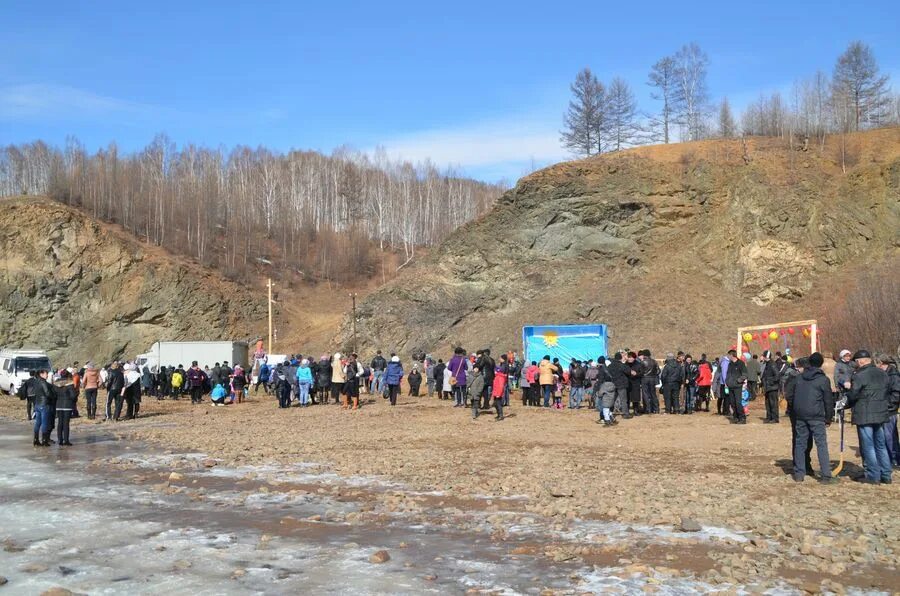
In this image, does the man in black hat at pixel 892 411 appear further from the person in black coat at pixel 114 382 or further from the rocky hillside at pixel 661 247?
the rocky hillside at pixel 661 247

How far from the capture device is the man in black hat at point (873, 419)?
10.5 meters

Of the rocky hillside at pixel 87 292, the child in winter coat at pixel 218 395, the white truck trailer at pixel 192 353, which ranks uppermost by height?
the rocky hillside at pixel 87 292

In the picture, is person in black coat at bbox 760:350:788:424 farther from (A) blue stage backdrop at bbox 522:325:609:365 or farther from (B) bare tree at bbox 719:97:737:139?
(B) bare tree at bbox 719:97:737:139

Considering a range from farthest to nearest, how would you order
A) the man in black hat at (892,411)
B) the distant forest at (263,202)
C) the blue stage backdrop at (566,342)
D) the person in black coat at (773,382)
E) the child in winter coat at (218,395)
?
the distant forest at (263,202) → the blue stage backdrop at (566,342) → the child in winter coat at (218,395) → the person in black coat at (773,382) → the man in black hat at (892,411)

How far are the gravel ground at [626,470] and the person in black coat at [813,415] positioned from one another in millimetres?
281

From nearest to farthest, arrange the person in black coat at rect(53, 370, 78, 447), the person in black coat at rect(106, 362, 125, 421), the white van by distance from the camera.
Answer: the person in black coat at rect(53, 370, 78, 447) → the person in black coat at rect(106, 362, 125, 421) → the white van

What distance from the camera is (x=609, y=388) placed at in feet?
61.9

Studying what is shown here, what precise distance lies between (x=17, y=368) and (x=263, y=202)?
5616cm

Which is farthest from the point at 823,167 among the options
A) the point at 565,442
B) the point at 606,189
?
the point at 565,442

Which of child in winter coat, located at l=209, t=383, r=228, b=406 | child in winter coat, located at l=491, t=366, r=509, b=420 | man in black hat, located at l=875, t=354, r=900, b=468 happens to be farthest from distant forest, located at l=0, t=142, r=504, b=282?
man in black hat, located at l=875, t=354, r=900, b=468

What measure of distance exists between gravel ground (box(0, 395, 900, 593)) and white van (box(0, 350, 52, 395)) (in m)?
14.4

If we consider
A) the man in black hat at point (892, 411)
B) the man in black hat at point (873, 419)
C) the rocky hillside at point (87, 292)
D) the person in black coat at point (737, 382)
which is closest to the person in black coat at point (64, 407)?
the man in black hat at point (873, 419)

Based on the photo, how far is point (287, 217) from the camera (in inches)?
3418

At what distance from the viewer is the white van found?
33.9 metres
